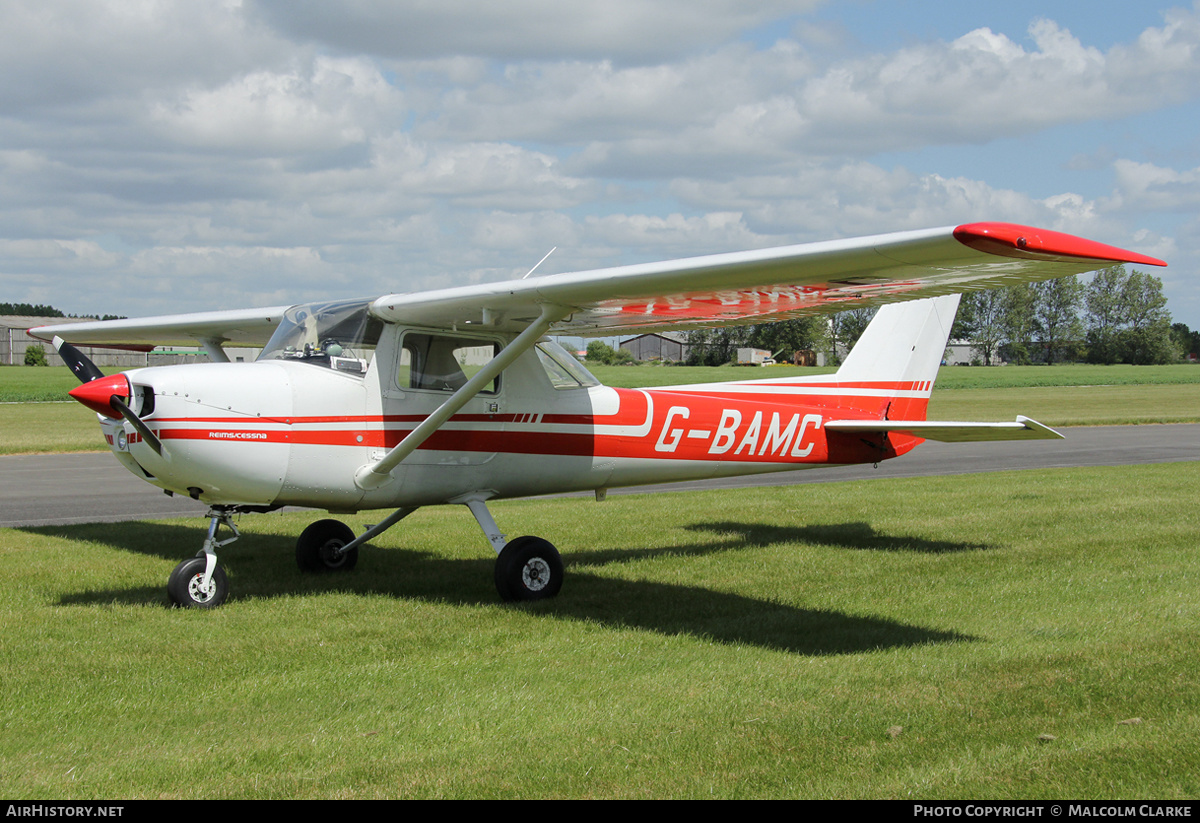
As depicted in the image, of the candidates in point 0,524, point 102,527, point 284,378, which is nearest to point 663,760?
point 284,378

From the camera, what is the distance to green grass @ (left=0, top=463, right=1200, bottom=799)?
420cm

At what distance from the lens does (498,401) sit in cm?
827

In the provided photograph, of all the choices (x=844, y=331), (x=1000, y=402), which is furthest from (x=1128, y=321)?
(x=1000, y=402)

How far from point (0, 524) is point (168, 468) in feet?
20.1

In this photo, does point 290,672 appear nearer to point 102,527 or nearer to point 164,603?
point 164,603

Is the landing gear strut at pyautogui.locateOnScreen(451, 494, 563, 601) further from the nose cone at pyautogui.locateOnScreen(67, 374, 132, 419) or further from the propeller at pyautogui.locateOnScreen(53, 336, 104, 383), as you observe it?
the propeller at pyautogui.locateOnScreen(53, 336, 104, 383)

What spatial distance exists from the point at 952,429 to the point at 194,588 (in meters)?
6.62

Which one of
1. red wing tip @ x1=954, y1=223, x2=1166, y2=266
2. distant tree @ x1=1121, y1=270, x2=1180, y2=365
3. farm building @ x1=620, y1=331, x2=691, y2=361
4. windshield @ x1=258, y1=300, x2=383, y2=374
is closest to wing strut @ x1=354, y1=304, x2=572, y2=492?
windshield @ x1=258, y1=300, x2=383, y2=374

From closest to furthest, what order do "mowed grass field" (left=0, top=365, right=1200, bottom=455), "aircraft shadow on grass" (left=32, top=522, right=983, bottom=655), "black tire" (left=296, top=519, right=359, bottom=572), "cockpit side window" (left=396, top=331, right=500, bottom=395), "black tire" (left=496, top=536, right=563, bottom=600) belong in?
"aircraft shadow on grass" (left=32, top=522, right=983, bottom=655) < "black tire" (left=496, top=536, right=563, bottom=600) < "cockpit side window" (left=396, top=331, right=500, bottom=395) < "black tire" (left=296, top=519, right=359, bottom=572) < "mowed grass field" (left=0, top=365, right=1200, bottom=455)

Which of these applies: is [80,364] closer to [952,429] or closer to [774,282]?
[774,282]

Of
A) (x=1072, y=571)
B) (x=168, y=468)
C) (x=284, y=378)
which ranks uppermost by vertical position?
(x=284, y=378)

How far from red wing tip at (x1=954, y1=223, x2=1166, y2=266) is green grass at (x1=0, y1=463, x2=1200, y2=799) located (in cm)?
224

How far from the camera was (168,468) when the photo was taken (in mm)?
6973
